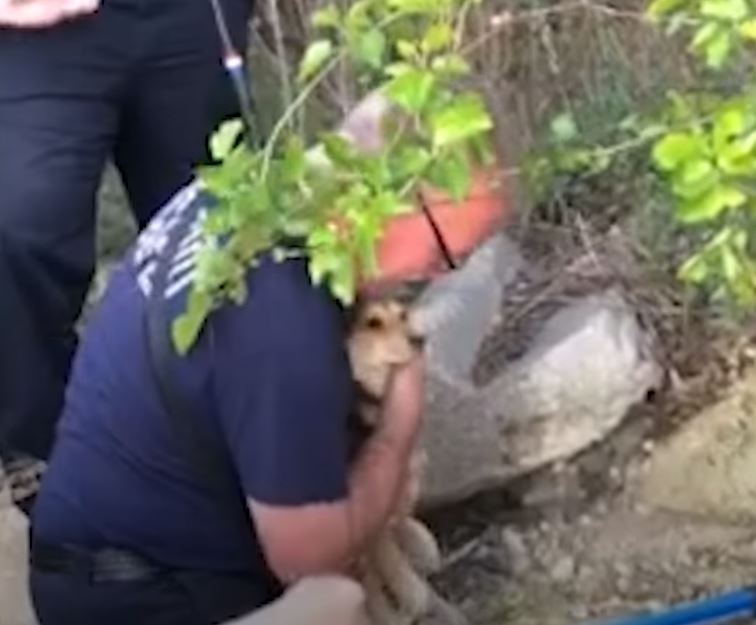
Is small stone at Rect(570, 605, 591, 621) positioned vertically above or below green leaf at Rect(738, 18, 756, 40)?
below

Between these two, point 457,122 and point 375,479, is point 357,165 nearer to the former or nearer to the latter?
point 457,122

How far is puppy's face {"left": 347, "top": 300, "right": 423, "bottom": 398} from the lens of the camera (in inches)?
124

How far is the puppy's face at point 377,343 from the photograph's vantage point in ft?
10.3

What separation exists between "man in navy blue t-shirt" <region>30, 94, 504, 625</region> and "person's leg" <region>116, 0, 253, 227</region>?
0.66m

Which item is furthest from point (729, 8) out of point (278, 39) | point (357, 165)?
point (278, 39)

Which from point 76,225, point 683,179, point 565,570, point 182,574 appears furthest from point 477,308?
point 683,179

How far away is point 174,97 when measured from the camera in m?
4.03

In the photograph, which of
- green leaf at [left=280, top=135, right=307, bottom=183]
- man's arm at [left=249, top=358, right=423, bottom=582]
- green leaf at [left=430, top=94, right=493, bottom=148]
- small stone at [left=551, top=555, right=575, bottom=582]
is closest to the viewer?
green leaf at [left=430, top=94, right=493, bottom=148]

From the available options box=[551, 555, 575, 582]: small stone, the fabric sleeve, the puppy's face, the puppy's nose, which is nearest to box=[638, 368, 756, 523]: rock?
box=[551, 555, 575, 582]: small stone

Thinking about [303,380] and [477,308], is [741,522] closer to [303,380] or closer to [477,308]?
[477,308]

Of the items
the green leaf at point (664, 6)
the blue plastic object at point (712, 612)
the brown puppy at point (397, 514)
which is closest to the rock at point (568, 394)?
the brown puppy at point (397, 514)

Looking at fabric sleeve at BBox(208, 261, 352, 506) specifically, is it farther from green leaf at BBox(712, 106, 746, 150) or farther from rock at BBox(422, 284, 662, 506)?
rock at BBox(422, 284, 662, 506)

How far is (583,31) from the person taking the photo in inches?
201

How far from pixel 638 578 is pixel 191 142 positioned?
1000mm
